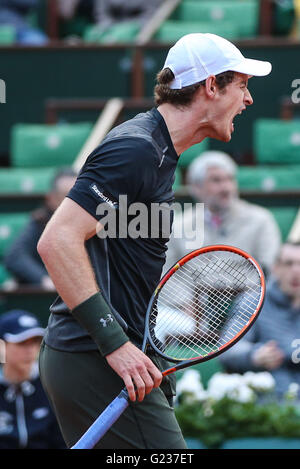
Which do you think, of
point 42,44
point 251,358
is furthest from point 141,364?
point 42,44

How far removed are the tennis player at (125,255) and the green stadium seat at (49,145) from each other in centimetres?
457

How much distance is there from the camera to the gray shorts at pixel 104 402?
264cm

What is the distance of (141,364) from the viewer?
8.13 ft

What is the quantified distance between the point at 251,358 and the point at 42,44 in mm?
4372

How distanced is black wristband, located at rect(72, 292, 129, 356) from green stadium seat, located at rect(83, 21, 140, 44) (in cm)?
649

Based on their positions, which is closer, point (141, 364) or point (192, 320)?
point (141, 364)

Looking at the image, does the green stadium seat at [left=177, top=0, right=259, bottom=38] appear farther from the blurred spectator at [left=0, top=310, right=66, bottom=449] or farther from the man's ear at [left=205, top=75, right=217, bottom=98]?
the man's ear at [left=205, top=75, right=217, bottom=98]

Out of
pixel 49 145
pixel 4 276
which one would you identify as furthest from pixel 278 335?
pixel 49 145

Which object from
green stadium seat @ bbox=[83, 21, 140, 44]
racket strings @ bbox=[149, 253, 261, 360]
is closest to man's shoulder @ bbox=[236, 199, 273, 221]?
racket strings @ bbox=[149, 253, 261, 360]

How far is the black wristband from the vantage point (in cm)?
249

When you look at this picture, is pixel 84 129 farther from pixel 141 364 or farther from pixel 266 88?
pixel 141 364

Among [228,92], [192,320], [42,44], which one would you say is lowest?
[42,44]

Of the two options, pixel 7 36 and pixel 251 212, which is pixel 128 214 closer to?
pixel 251 212

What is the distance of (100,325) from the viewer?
8.20ft
